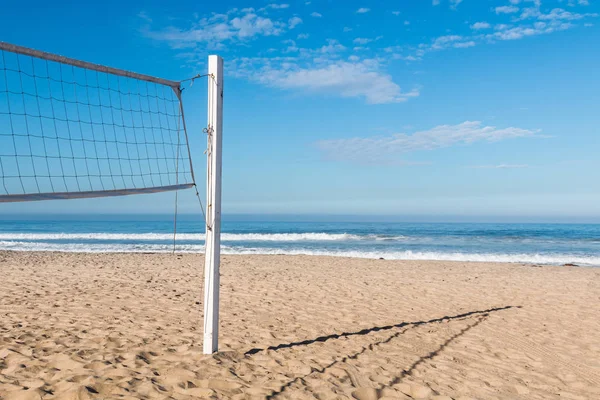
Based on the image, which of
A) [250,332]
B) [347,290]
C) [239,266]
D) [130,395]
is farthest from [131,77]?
[239,266]

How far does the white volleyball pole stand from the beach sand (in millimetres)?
630

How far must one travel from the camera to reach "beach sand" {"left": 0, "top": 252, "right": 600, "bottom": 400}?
362 centimetres

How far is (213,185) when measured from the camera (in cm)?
395

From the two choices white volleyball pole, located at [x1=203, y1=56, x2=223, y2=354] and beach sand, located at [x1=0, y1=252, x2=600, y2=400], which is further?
white volleyball pole, located at [x1=203, y1=56, x2=223, y2=354]

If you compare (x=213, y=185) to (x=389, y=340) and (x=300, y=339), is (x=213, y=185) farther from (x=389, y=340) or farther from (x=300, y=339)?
(x=389, y=340)

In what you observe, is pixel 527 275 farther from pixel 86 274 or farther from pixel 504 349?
pixel 86 274

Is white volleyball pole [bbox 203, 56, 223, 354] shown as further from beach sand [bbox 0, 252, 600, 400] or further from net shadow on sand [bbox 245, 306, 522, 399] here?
net shadow on sand [bbox 245, 306, 522, 399]

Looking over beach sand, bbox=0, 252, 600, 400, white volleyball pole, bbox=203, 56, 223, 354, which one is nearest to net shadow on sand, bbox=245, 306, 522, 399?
beach sand, bbox=0, 252, 600, 400

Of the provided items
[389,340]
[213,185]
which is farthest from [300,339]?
[213,185]

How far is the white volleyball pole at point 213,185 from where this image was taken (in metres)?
3.94

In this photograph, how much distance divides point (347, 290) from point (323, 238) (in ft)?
72.6

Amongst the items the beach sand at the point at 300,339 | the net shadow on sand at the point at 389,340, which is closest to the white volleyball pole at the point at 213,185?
the beach sand at the point at 300,339

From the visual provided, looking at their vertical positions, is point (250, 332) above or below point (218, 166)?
below

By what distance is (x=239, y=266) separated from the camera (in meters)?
12.7
